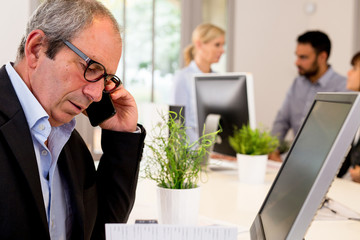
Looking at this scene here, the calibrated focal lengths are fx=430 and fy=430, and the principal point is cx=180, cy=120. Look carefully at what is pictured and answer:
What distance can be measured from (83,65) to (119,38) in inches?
5.7

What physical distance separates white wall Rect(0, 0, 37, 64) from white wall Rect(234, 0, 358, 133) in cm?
259

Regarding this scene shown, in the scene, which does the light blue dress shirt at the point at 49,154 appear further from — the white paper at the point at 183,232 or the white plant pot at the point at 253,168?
the white plant pot at the point at 253,168

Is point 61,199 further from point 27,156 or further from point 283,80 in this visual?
point 283,80

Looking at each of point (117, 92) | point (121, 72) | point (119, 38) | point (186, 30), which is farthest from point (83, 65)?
point (186, 30)

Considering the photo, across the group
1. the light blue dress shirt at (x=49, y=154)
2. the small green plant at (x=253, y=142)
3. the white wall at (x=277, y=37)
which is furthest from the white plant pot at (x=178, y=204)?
the white wall at (x=277, y=37)

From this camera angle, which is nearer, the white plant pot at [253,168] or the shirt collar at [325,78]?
the white plant pot at [253,168]

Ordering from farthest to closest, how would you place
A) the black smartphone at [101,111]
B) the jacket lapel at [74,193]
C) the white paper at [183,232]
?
the black smartphone at [101,111], the jacket lapel at [74,193], the white paper at [183,232]

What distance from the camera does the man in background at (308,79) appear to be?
4133mm

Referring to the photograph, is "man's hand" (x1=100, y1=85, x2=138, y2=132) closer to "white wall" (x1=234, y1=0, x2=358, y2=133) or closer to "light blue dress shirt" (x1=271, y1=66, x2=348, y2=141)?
"light blue dress shirt" (x1=271, y1=66, x2=348, y2=141)

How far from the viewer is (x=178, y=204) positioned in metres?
1.30

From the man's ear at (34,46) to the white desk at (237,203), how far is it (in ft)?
1.98

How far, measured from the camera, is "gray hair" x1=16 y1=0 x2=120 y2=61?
3.52 ft

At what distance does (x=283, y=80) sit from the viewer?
5.36 m

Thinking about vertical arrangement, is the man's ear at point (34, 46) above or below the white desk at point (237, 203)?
above
